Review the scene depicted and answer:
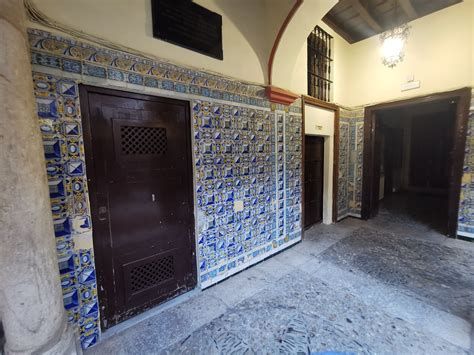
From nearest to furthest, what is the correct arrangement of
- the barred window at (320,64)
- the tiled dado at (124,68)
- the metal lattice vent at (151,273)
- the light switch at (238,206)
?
the tiled dado at (124,68)
the metal lattice vent at (151,273)
the light switch at (238,206)
the barred window at (320,64)

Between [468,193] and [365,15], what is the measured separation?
3.17 meters

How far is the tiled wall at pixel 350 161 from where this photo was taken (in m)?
4.11

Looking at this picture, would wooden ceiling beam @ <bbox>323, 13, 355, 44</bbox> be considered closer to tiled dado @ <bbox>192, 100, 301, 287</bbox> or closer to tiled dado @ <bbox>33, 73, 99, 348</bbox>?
tiled dado @ <bbox>192, 100, 301, 287</bbox>

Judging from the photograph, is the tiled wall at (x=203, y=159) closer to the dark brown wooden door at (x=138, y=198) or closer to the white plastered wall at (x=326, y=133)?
the dark brown wooden door at (x=138, y=198)

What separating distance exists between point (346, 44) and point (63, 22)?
4.47m

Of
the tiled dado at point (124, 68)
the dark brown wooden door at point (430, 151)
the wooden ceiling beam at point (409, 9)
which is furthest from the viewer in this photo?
the dark brown wooden door at point (430, 151)

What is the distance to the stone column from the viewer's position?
0.97m

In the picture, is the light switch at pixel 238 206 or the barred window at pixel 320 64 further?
the barred window at pixel 320 64

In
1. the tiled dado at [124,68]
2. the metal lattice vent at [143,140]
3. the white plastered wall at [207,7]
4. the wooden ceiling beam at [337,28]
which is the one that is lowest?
the metal lattice vent at [143,140]

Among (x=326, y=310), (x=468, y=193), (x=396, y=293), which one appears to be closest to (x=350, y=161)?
(x=468, y=193)

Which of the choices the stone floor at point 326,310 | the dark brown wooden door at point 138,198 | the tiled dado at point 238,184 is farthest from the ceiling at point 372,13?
the stone floor at point 326,310

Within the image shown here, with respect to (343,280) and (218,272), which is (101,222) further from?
(343,280)

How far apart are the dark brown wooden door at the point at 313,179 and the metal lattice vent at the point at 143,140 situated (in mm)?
2498

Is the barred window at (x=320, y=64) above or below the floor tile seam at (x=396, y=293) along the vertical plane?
A: above
